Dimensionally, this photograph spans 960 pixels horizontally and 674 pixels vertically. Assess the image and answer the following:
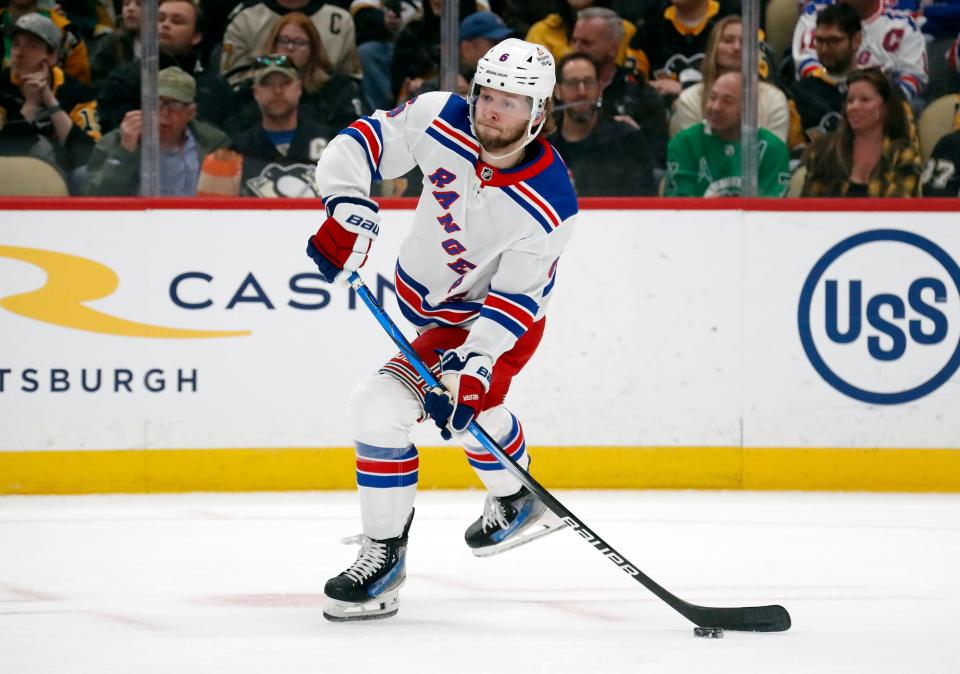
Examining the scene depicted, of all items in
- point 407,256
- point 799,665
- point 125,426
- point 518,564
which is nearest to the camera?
point 799,665

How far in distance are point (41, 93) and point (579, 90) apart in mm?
1775

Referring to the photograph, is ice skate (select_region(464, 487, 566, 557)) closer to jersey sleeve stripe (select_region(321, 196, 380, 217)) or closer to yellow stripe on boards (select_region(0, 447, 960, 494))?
jersey sleeve stripe (select_region(321, 196, 380, 217))

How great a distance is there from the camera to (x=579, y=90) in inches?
196

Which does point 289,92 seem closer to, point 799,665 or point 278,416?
point 278,416

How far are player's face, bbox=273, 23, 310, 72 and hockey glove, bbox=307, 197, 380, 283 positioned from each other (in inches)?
76.2

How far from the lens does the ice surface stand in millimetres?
2711

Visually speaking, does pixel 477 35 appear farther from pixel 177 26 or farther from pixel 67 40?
pixel 67 40

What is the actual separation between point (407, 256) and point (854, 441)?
2220mm

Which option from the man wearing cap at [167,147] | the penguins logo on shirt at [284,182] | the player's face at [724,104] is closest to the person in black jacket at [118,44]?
the man wearing cap at [167,147]

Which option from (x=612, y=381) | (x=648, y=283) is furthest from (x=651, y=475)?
(x=648, y=283)

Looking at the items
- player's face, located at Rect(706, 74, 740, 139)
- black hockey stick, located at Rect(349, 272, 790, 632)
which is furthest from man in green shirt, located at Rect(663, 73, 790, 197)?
black hockey stick, located at Rect(349, 272, 790, 632)

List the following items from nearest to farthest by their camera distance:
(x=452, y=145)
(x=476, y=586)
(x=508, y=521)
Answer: (x=452, y=145) < (x=476, y=586) < (x=508, y=521)

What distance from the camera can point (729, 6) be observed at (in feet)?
16.4

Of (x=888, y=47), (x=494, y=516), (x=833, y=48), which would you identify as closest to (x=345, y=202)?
(x=494, y=516)
